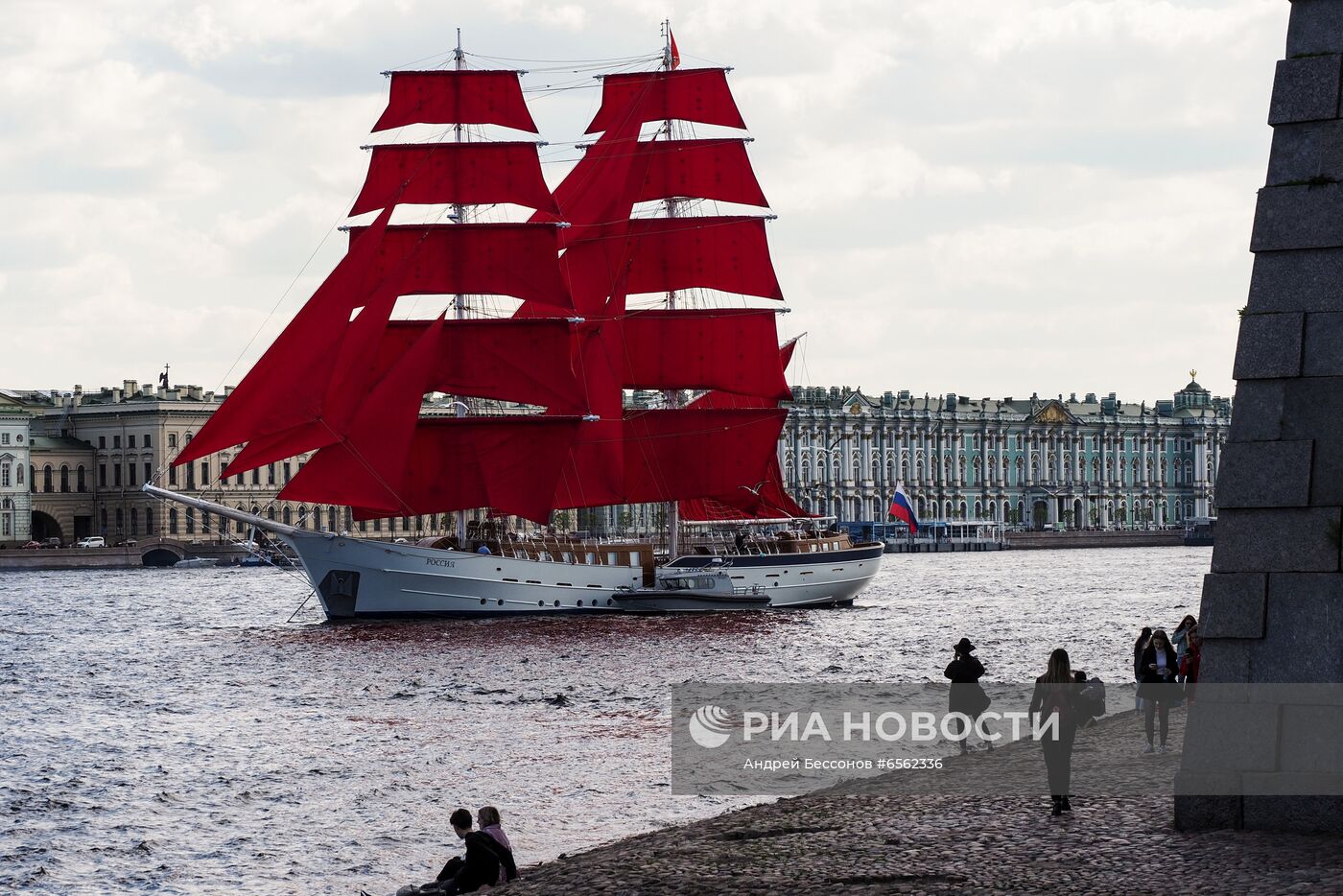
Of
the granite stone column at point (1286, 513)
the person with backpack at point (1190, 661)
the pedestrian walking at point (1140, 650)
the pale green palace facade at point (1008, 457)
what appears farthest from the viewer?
the pale green palace facade at point (1008, 457)

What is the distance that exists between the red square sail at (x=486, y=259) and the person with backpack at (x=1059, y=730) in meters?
37.8

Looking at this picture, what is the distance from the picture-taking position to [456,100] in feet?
173

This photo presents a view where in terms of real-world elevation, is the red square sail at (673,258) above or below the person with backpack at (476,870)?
above

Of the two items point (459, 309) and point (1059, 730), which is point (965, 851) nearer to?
point (1059, 730)

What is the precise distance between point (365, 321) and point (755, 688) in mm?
18191

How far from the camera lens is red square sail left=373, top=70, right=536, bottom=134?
5259cm

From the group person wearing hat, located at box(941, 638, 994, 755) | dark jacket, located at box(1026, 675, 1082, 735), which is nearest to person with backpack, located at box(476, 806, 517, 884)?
dark jacket, located at box(1026, 675, 1082, 735)

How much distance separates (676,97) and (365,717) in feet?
105

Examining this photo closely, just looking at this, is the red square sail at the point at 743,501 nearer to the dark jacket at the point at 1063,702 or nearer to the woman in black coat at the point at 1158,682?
the woman in black coat at the point at 1158,682

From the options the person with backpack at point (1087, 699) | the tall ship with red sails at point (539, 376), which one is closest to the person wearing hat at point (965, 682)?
the person with backpack at point (1087, 699)

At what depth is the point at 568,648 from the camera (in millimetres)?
42656

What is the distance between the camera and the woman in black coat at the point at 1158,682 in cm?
1659

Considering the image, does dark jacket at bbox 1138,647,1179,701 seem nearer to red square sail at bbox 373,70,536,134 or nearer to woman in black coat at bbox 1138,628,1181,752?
woman in black coat at bbox 1138,628,1181,752

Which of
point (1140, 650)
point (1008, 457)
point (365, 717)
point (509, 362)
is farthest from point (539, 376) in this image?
point (1008, 457)
